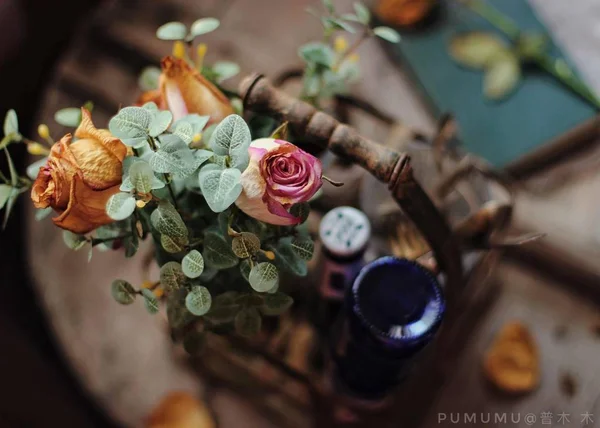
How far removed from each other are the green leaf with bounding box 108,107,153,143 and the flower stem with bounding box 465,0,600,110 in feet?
2.38

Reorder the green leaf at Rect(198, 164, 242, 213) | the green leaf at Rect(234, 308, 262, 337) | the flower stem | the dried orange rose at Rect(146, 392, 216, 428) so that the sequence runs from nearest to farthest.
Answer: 1. the green leaf at Rect(198, 164, 242, 213)
2. the green leaf at Rect(234, 308, 262, 337)
3. the dried orange rose at Rect(146, 392, 216, 428)
4. the flower stem

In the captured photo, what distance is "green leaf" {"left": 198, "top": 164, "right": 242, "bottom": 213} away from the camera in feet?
1.50

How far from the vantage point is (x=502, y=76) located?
97cm

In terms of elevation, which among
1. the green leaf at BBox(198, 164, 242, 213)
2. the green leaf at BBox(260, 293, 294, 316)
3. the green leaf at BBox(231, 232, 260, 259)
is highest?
the green leaf at BBox(198, 164, 242, 213)

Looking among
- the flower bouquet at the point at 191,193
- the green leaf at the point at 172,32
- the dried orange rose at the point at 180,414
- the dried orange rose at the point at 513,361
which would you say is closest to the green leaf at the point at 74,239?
the flower bouquet at the point at 191,193

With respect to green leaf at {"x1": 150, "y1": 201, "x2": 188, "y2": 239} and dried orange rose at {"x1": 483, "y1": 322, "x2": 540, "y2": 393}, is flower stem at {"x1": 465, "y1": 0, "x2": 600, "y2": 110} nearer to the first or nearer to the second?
dried orange rose at {"x1": 483, "y1": 322, "x2": 540, "y2": 393}

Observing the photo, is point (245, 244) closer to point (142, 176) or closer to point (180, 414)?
point (142, 176)

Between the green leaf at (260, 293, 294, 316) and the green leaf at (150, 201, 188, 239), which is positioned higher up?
the green leaf at (150, 201, 188, 239)

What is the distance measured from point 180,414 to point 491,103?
2.20 ft

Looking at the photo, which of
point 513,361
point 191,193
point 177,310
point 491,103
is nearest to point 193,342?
point 177,310

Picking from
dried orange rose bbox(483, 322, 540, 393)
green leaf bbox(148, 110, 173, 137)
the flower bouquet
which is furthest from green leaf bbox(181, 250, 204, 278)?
dried orange rose bbox(483, 322, 540, 393)

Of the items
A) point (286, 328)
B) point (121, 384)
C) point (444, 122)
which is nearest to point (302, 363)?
point (286, 328)

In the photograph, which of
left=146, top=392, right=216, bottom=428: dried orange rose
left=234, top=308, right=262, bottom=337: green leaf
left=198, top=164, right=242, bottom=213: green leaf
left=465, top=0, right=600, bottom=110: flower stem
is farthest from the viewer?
Answer: left=465, top=0, right=600, bottom=110: flower stem

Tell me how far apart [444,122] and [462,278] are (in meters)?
0.20
